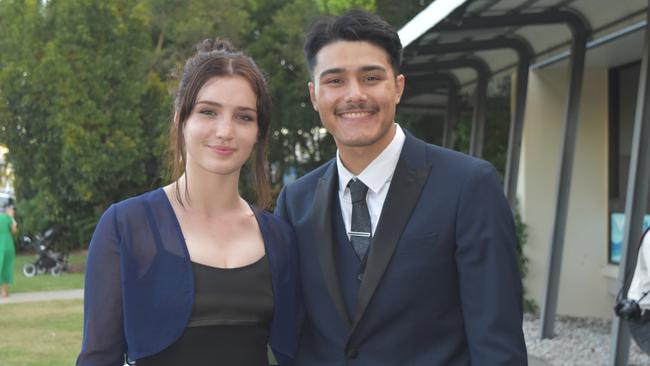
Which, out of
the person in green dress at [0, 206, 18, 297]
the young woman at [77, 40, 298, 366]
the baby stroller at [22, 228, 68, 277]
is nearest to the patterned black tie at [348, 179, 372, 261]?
the young woman at [77, 40, 298, 366]

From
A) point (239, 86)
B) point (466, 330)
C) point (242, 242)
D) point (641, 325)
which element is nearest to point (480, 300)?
point (466, 330)

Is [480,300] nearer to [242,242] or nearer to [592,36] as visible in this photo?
[242,242]

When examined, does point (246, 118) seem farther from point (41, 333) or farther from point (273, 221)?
point (41, 333)

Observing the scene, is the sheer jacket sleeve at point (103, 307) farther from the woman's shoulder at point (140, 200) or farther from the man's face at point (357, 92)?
the man's face at point (357, 92)

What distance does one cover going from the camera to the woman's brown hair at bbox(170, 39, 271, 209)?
9.90ft

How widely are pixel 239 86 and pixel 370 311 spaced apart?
2.95 ft

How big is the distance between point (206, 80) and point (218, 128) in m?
0.18

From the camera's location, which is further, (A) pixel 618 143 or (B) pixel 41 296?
(B) pixel 41 296

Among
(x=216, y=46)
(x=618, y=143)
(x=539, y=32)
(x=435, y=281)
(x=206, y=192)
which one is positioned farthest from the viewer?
(x=618, y=143)

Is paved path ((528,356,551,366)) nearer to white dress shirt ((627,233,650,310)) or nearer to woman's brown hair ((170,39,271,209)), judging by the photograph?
white dress shirt ((627,233,650,310))

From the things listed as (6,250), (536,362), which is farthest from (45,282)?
(536,362)

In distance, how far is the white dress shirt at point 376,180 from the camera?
117 inches

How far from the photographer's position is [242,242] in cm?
308

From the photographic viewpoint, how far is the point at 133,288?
2.77 meters
